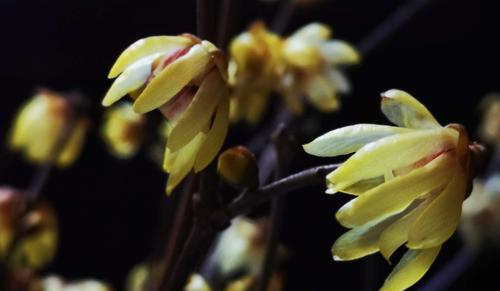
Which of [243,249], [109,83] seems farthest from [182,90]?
[109,83]

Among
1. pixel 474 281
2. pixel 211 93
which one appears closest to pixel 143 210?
pixel 474 281

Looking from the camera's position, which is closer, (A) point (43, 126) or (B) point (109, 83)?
(A) point (43, 126)

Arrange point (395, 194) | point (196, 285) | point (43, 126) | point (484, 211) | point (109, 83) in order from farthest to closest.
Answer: point (109, 83), point (484, 211), point (43, 126), point (196, 285), point (395, 194)

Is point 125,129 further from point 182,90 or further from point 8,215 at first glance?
point 182,90

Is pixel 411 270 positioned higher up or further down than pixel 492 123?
higher up

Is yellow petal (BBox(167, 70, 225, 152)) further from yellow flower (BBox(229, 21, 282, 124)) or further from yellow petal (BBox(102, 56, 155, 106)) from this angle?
yellow flower (BBox(229, 21, 282, 124))

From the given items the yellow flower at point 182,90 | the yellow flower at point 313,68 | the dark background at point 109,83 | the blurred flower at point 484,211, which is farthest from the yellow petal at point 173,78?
the dark background at point 109,83

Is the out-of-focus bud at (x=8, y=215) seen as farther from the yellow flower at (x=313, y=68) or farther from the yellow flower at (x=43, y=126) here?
the yellow flower at (x=313, y=68)

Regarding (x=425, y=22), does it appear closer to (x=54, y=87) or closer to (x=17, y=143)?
(x=54, y=87)
